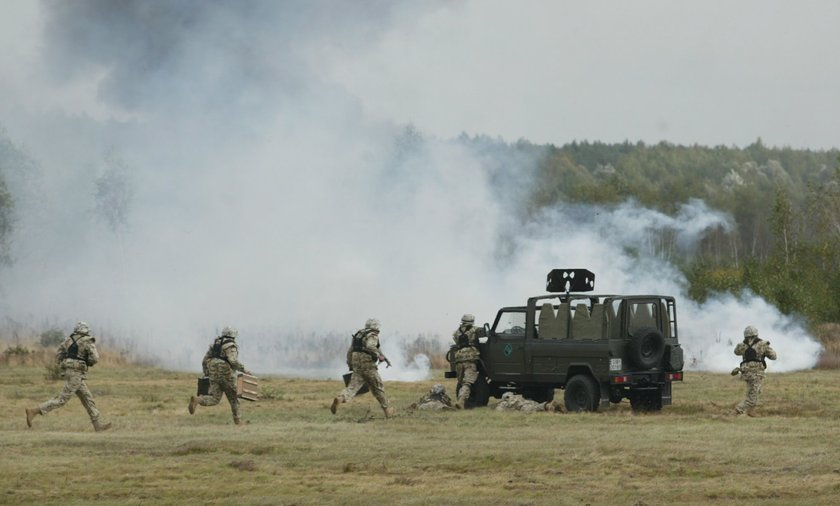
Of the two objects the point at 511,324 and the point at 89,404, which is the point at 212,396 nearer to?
the point at 89,404

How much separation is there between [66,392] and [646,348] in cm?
1053

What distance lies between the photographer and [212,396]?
77.3ft

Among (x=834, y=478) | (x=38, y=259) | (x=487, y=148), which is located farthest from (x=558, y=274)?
(x=38, y=259)

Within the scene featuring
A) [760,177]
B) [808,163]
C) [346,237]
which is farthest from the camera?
[808,163]

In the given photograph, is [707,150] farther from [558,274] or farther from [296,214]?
[558,274]

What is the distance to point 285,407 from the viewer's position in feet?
90.4

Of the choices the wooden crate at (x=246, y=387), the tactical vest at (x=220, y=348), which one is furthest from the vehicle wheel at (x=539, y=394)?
the tactical vest at (x=220, y=348)

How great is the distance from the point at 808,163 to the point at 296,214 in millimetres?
120036

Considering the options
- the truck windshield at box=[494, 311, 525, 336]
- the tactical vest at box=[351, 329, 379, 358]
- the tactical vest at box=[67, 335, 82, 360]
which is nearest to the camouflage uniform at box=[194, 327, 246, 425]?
the tactical vest at box=[67, 335, 82, 360]

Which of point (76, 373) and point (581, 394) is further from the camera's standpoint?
point (581, 394)

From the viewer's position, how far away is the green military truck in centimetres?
2444

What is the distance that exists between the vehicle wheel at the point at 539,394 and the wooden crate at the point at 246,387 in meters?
5.59

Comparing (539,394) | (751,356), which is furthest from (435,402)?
(751,356)

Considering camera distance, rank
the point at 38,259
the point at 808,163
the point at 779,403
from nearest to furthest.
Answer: the point at 779,403, the point at 38,259, the point at 808,163
